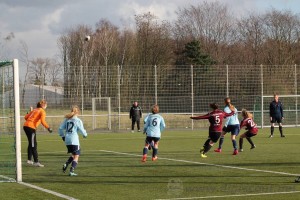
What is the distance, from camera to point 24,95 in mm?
34500

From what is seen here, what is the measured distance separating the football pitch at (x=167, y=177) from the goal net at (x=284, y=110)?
18.1 meters

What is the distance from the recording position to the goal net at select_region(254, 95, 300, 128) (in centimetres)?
3684

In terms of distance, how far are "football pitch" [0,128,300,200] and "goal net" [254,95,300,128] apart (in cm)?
1806

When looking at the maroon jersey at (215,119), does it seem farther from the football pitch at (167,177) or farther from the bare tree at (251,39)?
the bare tree at (251,39)

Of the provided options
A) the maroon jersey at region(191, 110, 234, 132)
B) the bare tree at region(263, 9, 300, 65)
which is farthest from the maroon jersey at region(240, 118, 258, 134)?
the bare tree at region(263, 9, 300, 65)

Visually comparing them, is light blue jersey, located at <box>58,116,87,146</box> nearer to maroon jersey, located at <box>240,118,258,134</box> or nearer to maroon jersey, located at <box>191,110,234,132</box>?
maroon jersey, located at <box>191,110,234,132</box>

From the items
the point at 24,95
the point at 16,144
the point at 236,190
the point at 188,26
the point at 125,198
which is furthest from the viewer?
the point at 188,26

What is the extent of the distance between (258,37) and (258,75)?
97.5 ft

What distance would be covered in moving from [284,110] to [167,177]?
2695 cm

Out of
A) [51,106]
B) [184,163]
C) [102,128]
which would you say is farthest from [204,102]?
[184,163]

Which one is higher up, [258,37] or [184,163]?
[258,37]

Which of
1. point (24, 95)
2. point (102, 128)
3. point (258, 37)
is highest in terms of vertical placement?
point (258, 37)

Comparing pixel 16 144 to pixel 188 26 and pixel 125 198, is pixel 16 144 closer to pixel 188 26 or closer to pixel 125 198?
pixel 125 198

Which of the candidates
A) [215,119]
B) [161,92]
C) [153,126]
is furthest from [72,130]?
[161,92]
